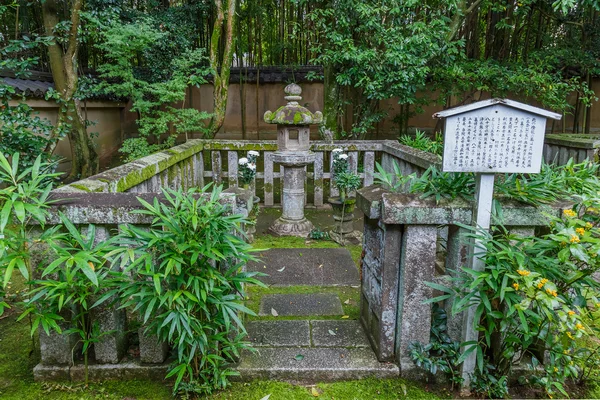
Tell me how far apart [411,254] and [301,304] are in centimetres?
141

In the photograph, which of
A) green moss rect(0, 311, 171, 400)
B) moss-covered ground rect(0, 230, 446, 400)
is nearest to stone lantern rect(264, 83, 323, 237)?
moss-covered ground rect(0, 230, 446, 400)

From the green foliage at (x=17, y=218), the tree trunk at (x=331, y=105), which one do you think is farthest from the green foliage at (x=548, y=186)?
the tree trunk at (x=331, y=105)

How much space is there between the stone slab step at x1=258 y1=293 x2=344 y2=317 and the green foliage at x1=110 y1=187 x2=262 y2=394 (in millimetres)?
1023

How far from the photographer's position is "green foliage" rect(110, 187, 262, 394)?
6.54ft

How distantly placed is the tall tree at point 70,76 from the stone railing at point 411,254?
5054mm

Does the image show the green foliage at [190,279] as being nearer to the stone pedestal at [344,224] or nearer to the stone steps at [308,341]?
the stone steps at [308,341]

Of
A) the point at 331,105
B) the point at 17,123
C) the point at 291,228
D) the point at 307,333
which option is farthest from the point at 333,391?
the point at 331,105

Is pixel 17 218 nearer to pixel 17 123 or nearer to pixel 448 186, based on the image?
pixel 448 186

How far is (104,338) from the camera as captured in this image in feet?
7.82

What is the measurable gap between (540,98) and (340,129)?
3.90 meters

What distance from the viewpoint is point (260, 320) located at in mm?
3076

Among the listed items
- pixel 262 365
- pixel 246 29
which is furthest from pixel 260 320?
pixel 246 29

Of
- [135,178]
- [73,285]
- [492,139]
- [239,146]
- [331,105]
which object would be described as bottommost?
[73,285]

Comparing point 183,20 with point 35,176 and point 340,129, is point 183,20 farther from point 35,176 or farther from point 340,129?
point 35,176
